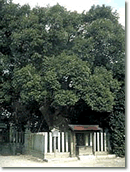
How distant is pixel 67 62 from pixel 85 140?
3.84 meters

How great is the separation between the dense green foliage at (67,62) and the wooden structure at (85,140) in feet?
2.81

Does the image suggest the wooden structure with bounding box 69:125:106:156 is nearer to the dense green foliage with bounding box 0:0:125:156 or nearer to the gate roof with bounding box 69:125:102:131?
the gate roof with bounding box 69:125:102:131

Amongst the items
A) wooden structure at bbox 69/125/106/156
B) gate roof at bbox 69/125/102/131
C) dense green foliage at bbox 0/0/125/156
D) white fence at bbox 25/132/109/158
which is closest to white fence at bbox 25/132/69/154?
white fence at bbox 25/132/109/158

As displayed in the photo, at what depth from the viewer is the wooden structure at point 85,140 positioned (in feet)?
40.4

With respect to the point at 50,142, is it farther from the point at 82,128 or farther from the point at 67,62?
the point at 67,62

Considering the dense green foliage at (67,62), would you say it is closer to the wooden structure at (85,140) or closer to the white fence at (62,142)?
the white fence at (62,142)

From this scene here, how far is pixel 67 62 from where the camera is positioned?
12.4 metres

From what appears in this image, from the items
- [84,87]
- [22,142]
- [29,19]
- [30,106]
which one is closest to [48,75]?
[84,87]

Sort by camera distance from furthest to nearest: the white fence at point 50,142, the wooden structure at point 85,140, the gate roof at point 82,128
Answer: the wooden structure at point 85,140
the gate roof at point 82,128
the white fence at point 50,142

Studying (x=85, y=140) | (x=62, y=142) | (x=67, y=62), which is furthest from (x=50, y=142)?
(x=67, y=62)

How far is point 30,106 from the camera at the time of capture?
16.3 metres

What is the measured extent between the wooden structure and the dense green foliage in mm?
855

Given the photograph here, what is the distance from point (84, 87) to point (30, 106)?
5263 millimetres

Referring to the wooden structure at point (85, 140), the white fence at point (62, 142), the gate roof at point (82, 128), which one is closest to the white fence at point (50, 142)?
the white fence at point (62, 142)
